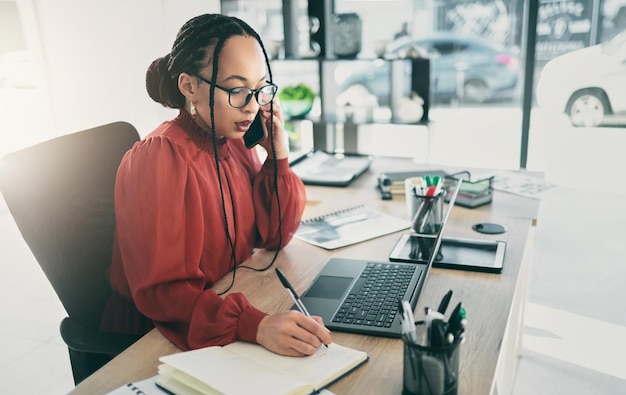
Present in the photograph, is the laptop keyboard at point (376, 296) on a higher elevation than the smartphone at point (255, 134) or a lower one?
lower

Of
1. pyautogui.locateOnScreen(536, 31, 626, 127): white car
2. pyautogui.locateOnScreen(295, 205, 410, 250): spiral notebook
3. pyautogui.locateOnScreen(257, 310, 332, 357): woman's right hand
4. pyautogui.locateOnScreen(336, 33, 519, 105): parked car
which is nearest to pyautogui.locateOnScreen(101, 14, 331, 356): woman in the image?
pyautogui.locateOnScreen(257, 310, 332, 357): woman's right hand

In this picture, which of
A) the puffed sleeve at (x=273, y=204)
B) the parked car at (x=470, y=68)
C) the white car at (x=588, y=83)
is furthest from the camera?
the parked car at (x=470, y=68)

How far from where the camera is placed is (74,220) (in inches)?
54.9

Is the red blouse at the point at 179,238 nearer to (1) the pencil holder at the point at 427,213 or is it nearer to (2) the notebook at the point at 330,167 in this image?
(1) the pencil holder at the point at 427,213

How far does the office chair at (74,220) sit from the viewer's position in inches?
51.3

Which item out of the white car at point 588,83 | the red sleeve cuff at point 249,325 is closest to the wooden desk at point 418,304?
the red sleeve cuff at point 249,325

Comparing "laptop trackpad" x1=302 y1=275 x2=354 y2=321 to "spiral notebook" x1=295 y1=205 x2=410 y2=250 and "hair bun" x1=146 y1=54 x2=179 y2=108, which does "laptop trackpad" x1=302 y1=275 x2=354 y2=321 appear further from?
"hair bun" x1=146 y1=54 x2=179 y2=108

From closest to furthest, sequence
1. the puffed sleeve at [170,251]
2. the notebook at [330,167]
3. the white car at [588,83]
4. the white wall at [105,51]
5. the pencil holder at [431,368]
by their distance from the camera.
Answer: the pencil holder at [431,368], the puffed sleeve at [170,251], the notebook at [330,167], the white wall at [105,51], the white car at [588,83]

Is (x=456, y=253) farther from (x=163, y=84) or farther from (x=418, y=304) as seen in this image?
(x=163, y=84)

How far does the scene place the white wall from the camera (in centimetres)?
372

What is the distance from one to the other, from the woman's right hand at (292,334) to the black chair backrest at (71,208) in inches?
22.9

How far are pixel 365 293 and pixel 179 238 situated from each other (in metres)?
0.43

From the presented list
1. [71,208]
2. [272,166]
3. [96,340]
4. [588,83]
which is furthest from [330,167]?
[588,83]

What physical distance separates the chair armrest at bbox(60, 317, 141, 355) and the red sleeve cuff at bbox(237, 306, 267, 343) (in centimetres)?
35
